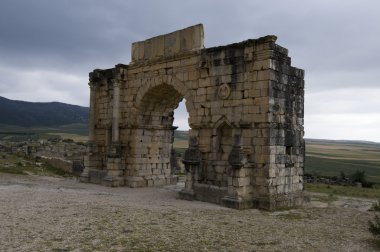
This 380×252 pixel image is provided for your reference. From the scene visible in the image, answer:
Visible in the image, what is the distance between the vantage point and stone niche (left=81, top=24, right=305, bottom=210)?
11391 millimetres

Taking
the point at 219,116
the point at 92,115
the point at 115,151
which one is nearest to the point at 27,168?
the point at 92,115

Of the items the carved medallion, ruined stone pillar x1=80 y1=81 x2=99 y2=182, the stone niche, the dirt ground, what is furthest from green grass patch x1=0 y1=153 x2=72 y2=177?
the carved medallion

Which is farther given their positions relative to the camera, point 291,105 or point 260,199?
point 291,105

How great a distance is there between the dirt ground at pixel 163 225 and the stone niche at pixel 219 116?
946mm

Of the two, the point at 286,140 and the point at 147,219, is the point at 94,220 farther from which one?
the point at 286,140

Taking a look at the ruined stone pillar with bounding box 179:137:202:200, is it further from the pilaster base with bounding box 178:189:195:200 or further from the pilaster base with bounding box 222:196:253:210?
the pilaster base with bounding box 222:196:253:210

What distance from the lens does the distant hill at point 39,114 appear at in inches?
4825

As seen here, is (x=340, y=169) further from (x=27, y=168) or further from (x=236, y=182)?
(x=236, y=182)

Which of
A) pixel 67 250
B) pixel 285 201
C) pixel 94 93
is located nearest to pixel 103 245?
pixel 67 250

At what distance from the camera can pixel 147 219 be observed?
29.7ft

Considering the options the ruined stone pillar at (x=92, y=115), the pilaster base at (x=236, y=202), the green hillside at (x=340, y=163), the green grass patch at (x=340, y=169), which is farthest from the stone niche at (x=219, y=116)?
the green grass patch at (x=340, y=169)

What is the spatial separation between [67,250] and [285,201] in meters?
7.02

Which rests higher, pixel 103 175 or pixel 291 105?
pixel 291 105

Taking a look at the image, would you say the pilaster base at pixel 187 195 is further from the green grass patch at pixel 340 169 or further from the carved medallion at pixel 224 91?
the green grass patch at pixel 340 169
